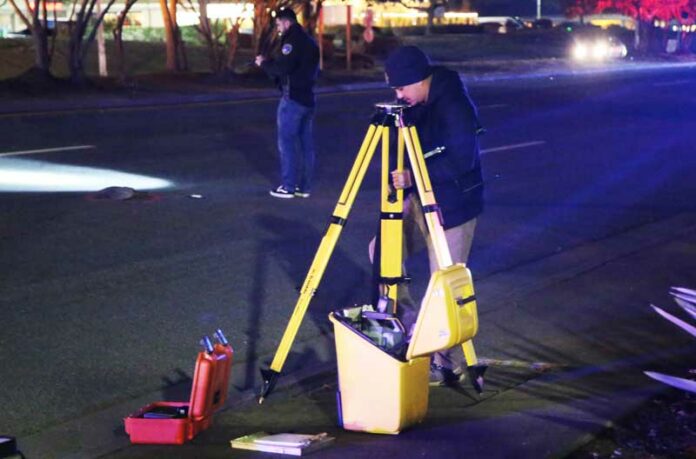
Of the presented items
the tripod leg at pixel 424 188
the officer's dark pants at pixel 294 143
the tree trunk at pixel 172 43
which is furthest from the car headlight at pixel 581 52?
the tripod leg at pixel 424 188

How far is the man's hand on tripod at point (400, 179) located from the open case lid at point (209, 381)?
110cm

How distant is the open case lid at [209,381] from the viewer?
510 cm

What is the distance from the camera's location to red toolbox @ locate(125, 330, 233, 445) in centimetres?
512

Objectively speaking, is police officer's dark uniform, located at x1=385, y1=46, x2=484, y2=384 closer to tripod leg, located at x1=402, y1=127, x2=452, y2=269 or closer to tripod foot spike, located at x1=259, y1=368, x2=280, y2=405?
tripod leg, located at x1=402, y1=127, x2=452, y2=269

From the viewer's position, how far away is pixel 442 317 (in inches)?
193

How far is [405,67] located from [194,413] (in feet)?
6.22

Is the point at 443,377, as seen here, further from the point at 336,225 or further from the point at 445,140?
the point at 445,140

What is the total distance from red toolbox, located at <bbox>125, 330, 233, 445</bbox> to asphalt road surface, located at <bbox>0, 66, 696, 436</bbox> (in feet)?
2.00

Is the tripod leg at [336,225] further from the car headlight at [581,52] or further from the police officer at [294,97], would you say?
Result: the car headlight at [581,52]

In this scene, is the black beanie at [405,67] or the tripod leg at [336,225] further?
the black beanie at [405,67]

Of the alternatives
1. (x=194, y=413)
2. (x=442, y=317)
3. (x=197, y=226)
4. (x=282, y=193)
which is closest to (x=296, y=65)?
(x=282, y=193)

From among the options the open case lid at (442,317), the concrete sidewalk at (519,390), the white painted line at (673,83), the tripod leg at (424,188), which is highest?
the tripod leg at (424,188)

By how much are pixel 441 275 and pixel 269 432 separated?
3.68 feet

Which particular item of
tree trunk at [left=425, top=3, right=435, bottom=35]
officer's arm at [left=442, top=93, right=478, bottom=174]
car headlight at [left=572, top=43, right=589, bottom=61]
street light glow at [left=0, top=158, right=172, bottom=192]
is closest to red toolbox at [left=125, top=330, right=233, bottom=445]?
officer's arm at [left=442, top=93, right=478, bottom=174]
